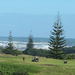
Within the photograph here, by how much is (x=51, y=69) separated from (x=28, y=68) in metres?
3.12

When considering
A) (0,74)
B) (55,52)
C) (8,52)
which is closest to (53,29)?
(55,52)

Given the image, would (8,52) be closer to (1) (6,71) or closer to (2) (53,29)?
(2) (53,29)

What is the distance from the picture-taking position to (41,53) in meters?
63.2

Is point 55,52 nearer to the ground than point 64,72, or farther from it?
farther from it

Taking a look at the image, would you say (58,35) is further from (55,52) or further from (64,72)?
(64,72)

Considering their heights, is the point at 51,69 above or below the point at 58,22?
below

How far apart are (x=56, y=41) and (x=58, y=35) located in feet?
6.40

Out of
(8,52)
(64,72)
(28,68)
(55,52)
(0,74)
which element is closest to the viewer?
(0,74)

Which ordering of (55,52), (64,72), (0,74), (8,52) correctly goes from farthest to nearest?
1. (8,52)
2. (55,52)
3. (64,72)
4. (0,74)

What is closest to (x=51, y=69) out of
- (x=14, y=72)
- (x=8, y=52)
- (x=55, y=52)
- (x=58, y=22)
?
(x=14, y=72)

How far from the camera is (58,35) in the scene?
2103 inches

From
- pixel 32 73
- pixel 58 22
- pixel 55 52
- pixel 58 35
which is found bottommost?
pixel 32 73

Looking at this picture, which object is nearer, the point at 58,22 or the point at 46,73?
the point at 46,73

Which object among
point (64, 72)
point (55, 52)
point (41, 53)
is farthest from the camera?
point (41, 53)
